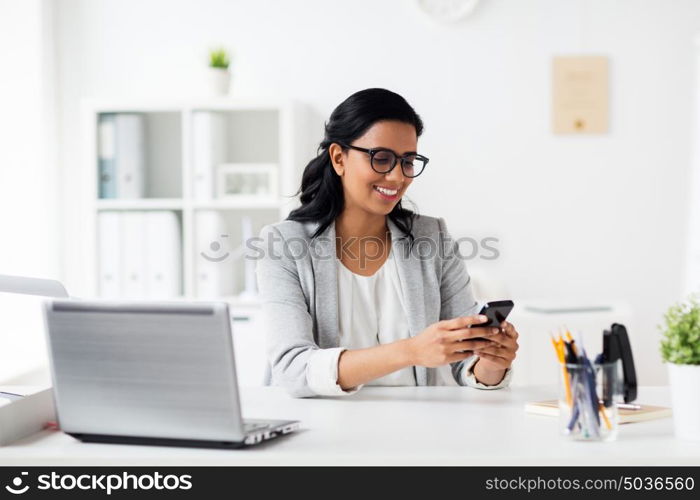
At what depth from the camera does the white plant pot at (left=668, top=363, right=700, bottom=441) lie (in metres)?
1.32

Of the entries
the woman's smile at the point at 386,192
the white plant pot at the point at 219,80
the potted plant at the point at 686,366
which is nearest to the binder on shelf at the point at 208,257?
the white plant pot at the point at 219,80

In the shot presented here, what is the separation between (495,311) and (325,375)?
0.36 meters

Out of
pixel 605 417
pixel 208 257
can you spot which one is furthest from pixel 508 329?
pixel 208 257

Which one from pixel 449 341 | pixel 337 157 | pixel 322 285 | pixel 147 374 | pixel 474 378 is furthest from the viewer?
pixel 337 157

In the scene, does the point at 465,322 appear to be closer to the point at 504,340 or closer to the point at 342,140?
the point at 504,340

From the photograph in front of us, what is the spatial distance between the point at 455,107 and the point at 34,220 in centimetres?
194

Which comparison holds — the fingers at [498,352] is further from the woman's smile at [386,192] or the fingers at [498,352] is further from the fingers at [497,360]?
the woman's smile at [386,192]

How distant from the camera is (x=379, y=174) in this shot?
6.56 ft

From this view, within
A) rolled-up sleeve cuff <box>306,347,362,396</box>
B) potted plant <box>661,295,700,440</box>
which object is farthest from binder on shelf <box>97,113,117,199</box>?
potted plant <box>661,295,700,440</box>

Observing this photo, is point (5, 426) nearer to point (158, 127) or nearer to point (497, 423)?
point (497, 423)

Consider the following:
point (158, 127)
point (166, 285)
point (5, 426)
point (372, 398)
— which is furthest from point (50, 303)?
point (158, 127)

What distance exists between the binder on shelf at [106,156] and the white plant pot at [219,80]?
45 cm

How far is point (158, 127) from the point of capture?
379cm

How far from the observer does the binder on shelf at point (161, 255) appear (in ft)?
11.6
